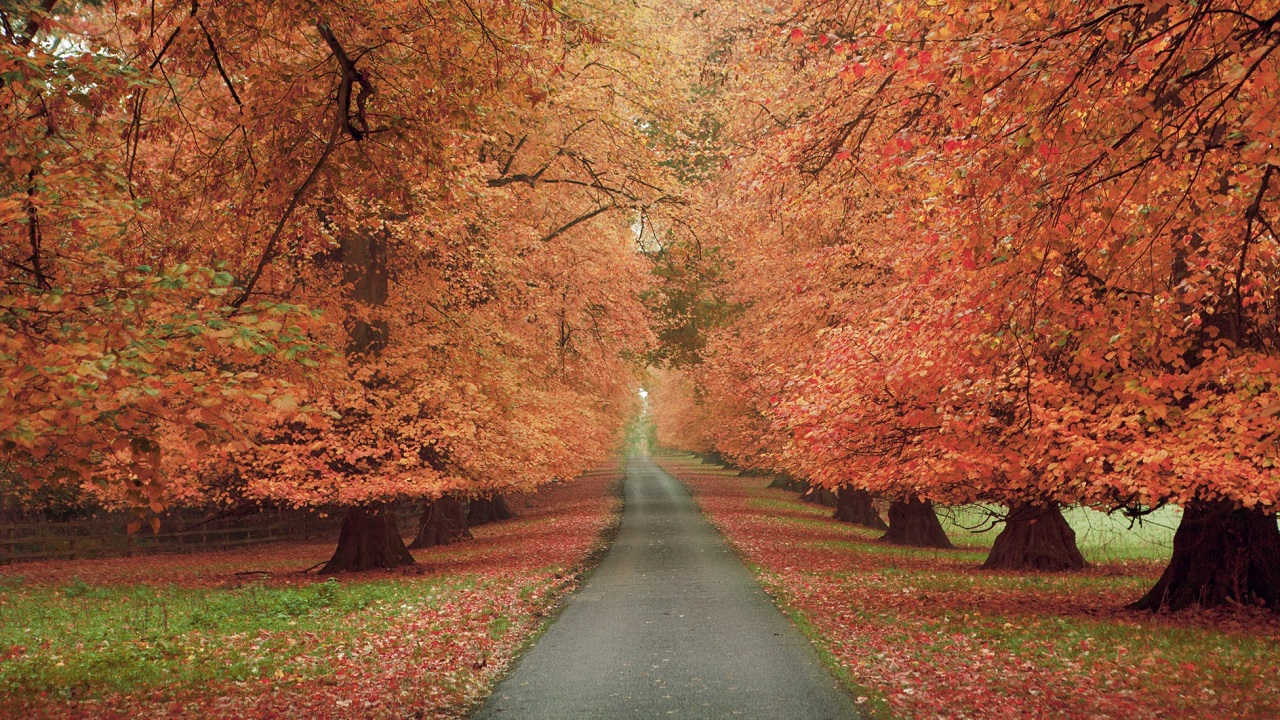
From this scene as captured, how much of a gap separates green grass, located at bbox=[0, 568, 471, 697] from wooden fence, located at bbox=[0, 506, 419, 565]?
6.63 meters

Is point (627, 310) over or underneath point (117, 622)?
over

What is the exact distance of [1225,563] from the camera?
12.3 meters

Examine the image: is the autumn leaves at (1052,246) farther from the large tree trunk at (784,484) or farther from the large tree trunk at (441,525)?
the large tree trunk at (784,484)

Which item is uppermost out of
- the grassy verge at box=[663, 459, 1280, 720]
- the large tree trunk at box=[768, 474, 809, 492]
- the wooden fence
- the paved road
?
the large tree trunk at box=[768, 474, 809, 492]

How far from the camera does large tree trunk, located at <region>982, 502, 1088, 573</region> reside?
1931 cm

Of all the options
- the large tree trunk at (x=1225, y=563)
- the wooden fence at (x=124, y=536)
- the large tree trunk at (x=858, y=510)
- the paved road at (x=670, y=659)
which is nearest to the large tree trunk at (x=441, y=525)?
the wooden fence at (x=124, y=536)

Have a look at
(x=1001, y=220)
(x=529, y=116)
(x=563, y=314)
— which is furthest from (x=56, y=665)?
(x=563, y=314)

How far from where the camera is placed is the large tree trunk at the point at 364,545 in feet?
66.4

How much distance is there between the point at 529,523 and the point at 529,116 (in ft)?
58.6

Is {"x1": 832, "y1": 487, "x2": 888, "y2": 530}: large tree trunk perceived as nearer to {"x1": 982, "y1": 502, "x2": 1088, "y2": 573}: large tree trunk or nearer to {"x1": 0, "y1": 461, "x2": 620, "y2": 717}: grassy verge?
{"x1": 982, "y1": 502, "x2": 1088, "y2": 573}: large tree trunk

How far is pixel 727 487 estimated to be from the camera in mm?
54781

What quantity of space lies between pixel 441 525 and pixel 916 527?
13.6 metres

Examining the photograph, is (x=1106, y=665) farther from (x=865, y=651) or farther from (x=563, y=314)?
(x=563, y=314)

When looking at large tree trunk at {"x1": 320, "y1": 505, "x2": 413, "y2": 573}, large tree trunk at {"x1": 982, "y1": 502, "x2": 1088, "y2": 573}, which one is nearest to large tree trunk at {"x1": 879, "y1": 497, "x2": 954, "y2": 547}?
large tree trunk at {"x1": 982, "y1": 502, "x2": 1088, "y2": 573}
